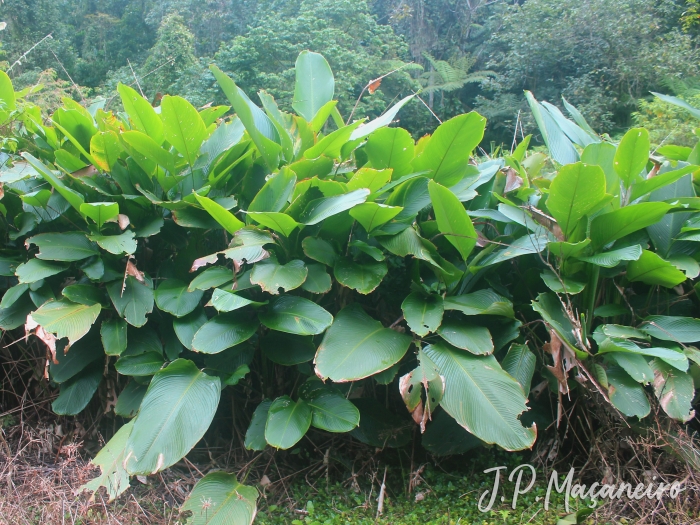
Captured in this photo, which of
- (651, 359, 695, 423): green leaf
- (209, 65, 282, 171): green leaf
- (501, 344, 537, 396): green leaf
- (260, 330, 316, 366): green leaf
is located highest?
(209, 65, 282, 171): green leaf

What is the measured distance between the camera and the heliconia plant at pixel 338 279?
1580 mm

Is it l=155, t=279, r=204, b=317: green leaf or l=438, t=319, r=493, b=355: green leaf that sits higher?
l=155, t=279, r=204, b=317: green leaf

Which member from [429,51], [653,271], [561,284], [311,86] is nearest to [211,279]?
[311,86]

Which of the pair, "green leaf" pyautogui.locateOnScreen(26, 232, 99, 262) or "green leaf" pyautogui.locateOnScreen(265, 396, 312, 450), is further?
"green leaf" pyautogui.locateOnScreen(26, 232, 99, 262)

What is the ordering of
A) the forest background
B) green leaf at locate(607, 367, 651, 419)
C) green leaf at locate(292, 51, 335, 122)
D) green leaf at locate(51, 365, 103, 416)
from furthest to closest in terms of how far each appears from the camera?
1. the forest background
2. green leaf at locate(292, 51, 335, 122)
3. green leaf at locate(51, 365, 103, 416)
4. green leaf at locate(607, 367, 651, 419)

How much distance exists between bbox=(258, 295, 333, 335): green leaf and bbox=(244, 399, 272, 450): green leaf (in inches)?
12.0

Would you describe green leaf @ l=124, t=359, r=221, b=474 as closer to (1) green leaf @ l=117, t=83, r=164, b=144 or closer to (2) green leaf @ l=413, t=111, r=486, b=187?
(1) green leaf @ l=117, t=83, r=164, b=144

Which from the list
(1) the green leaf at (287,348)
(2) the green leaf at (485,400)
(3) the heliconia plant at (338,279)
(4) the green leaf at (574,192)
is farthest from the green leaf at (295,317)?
(4) the green leaf at (574,192)

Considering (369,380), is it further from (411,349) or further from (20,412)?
(20,412)

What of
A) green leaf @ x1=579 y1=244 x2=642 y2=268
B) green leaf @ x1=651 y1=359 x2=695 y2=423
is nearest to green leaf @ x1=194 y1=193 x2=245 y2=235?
green leaf @ x1=579 y1=244 x2=642 y2=268

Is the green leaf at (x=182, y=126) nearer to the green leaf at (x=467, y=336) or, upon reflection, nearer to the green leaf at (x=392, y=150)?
the green leaf at (x=392, y=150)

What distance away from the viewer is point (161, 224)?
6.20ft

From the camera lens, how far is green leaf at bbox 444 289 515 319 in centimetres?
165

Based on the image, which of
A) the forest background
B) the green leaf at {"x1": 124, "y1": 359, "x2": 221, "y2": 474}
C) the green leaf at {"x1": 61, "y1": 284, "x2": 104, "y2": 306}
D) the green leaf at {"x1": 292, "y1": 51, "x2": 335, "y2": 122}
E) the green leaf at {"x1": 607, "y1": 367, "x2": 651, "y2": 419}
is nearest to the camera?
the green leaf at {"x1": 124, "y1": 359, "x2": 221, "y2": 474}
